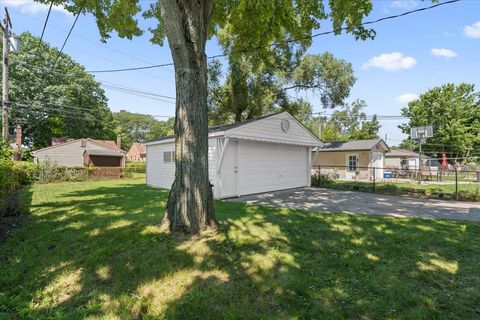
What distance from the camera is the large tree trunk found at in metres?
4.52

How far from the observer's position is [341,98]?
20797 millimetres

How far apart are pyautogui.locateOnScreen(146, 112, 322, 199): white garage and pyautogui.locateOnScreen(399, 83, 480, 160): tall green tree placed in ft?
85.0

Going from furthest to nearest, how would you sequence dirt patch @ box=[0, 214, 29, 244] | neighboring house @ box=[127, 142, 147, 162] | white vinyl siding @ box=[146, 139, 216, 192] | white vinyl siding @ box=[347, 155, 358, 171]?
neighboring house @ box=[127, 142, 147, 162] < white vinyl siding @ box=[347, 155, 358, 171] < white vinyl siding @ box=[146, 139, 216, 192] < dirt patch @ box=[0, 214, 29, 244]

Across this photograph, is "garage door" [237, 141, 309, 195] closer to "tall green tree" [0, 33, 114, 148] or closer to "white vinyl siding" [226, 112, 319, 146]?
"white vinyl siding" [226, 112, 319, 146]

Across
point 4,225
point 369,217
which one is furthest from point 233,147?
point 4,225

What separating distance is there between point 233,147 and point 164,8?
5.79m

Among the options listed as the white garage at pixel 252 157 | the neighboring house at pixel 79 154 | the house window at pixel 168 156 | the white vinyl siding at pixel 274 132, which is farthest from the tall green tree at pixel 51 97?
the white vinyl siding at pixel 274 132

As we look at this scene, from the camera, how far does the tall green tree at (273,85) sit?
60.4ft

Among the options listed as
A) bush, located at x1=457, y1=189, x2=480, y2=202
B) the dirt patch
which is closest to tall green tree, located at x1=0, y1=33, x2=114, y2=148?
the dirt patch

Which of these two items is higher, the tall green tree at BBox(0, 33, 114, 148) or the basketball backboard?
the tall green tree at BBox(0, 33, 114, 148)

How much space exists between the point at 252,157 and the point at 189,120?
608 centimetres

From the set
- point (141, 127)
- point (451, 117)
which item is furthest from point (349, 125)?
point (141, 127)

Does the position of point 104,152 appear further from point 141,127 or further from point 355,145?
point 141,127

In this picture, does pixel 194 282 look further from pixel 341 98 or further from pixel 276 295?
pixel 341 98
